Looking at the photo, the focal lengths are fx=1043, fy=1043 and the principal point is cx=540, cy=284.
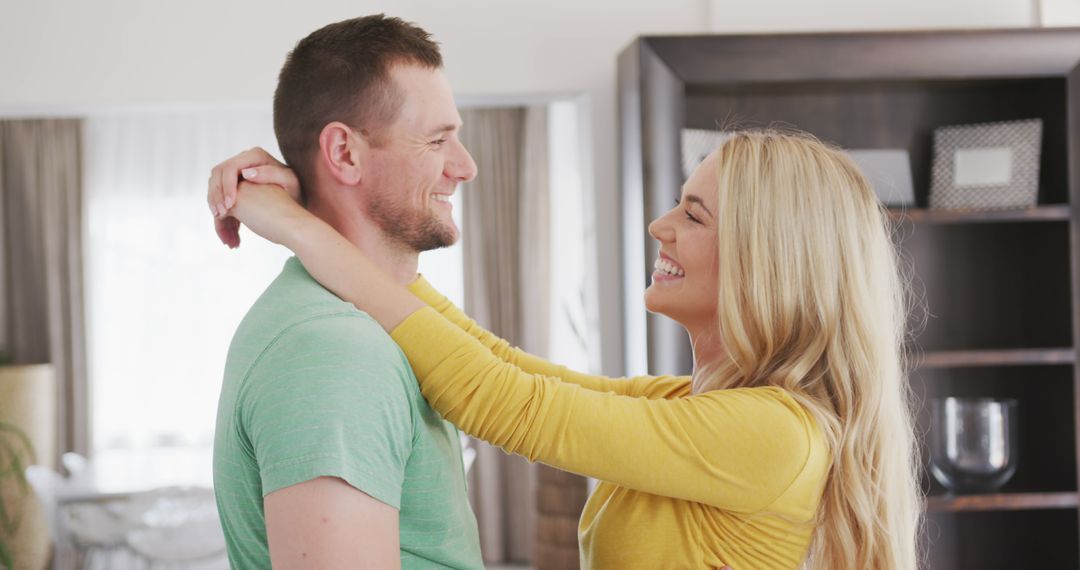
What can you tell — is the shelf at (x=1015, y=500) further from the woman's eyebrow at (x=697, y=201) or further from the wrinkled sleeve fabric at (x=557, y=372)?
the woman's eyebrow at (x=697, y=201)

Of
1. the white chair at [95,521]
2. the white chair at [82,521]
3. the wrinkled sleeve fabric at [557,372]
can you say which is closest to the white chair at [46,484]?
the white chair at [82,521]

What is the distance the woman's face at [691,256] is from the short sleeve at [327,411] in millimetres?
567

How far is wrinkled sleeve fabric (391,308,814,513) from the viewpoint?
48.3 inches

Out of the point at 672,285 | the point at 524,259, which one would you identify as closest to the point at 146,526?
the point at 524,259

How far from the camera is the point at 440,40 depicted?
2969 millimetres

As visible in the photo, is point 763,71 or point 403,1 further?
point 403,1

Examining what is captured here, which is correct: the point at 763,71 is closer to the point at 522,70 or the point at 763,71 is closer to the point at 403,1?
the point at 522,70

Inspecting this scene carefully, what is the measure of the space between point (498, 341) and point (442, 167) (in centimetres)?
52

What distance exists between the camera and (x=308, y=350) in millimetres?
1052

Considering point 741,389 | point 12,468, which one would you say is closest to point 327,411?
point 741,389

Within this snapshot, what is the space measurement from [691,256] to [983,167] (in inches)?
68.6

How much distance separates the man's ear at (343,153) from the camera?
1337 millimetres

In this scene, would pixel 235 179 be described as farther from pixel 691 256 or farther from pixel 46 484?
pixel 46 484

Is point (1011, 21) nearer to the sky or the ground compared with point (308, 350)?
nearer to the sky
